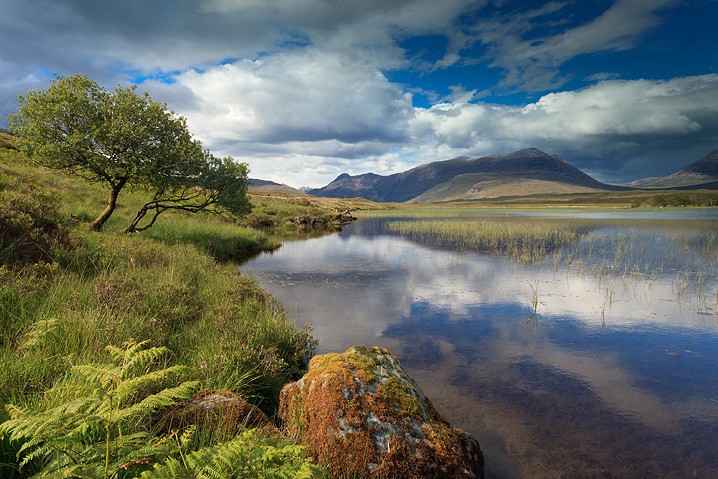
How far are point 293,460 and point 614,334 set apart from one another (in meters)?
13.6

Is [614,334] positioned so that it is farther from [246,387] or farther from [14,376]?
[14,376]

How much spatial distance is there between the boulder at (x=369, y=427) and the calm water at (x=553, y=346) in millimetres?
2172

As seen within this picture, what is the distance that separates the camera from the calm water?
7035mm

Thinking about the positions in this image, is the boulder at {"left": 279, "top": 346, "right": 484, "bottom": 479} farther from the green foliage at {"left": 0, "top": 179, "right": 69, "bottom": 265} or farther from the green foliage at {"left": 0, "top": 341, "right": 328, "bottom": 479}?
the green foliage at {"left": 0, "top": 179, "right": 69, "bottom": 265}

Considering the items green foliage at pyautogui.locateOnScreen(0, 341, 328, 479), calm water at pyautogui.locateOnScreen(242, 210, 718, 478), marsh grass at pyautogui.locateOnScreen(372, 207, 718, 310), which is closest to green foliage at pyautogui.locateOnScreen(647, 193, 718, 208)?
marsh grass at pyautogui.locateOnScreen(372, 207, 718, 310)

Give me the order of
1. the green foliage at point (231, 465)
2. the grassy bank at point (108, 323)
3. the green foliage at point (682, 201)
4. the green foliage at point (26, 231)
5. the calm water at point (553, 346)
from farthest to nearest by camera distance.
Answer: the green foliage at point (682, 201) < the green foliage at point (26, 231) < the calm water at point (553, 346) < the grassy bank at point (108, 323) < the green foliage at point (231, 465)

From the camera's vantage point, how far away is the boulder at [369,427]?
4.64m

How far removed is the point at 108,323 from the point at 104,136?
15.2m

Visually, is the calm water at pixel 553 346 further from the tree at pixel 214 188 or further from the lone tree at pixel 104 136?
the lone tree at pixel 104 136

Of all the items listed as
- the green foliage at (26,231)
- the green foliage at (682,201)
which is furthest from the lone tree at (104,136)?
the green foliage at (682,201)

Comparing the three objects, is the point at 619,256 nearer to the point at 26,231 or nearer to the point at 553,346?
the point at 553,346

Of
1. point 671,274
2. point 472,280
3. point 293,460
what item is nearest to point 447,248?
point 472,280

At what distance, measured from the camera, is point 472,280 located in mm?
20734

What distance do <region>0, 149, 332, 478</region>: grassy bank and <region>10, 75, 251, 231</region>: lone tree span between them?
13.1ft
